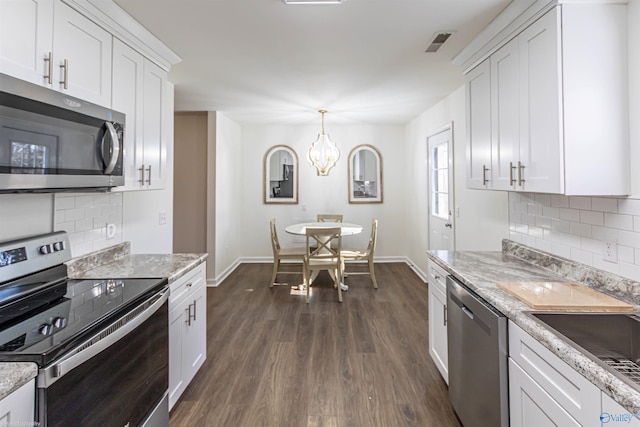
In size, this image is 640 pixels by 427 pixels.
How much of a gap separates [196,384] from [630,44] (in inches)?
124

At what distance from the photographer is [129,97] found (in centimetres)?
→ 205

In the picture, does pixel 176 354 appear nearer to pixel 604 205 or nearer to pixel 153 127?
pixel 153 127

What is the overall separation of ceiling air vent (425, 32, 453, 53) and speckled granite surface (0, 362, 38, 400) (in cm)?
280

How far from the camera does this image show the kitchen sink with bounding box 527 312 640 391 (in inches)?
48.4

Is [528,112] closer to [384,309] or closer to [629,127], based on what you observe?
[629,127]

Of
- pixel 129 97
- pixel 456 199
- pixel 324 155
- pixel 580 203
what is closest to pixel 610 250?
pixel 580 203

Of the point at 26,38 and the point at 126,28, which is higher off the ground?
the point at 126,28

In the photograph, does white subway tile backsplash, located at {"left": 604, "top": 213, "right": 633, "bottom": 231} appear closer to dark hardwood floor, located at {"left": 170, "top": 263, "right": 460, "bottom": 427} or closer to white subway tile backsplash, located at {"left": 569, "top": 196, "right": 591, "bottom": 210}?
white subway tile backsplash, located at {"left": 569, "top": 196, "right": 591, "bottom": 210}

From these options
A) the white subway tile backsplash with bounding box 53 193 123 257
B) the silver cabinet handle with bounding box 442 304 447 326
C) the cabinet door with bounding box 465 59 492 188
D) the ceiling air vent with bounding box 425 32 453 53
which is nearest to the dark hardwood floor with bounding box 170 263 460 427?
the silver cabinet handle with bounding box 442 304 447 326

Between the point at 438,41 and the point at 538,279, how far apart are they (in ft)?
5.96

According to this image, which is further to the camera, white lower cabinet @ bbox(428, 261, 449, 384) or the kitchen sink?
white lower cabinet @ bbox(428, 261, 449, 384)

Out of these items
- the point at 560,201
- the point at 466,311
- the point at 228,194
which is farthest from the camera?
the point at 228,194

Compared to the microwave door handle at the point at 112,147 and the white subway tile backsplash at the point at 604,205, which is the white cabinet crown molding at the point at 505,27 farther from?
the microwave door handle at the point at 112,147

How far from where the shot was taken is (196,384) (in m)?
2.27
